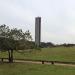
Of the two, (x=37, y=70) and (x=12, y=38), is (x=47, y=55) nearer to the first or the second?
(x=12, y=38)

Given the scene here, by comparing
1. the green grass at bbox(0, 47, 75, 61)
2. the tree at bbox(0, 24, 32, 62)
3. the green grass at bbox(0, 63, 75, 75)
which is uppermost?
the tree at bbox(0, 24, 32, 62)

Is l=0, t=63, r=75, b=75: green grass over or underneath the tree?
underneath

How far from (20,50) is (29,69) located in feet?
39.7

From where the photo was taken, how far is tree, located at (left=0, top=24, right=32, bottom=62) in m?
46.4

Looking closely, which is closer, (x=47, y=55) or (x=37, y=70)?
(x=37, y=70)

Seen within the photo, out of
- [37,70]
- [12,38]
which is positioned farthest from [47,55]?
[37,70]

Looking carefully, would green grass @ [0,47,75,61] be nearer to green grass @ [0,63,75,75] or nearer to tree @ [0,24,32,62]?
tree @ [0,24,32,62]

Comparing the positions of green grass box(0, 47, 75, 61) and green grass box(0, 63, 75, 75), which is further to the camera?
green grass box(0, 47, 75, 61)

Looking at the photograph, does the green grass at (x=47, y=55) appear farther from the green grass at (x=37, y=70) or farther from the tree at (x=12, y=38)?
the green grass at (x=37, y=70)

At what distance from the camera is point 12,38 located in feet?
155

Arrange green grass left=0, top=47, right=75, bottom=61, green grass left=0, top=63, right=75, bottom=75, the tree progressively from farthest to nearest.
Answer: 1. green grass left=0, top=47, right=75, bottom=61
2. the tree
3. green grass left=0, top=63, right=75, bottom=75

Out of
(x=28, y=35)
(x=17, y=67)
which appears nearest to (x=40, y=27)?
(x=28, y=35)

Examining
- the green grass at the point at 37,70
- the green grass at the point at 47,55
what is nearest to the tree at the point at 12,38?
the green grass at the point at 47,55

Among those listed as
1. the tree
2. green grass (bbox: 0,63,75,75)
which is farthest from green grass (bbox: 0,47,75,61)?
green grass (bbox: 0,63,75,75)
